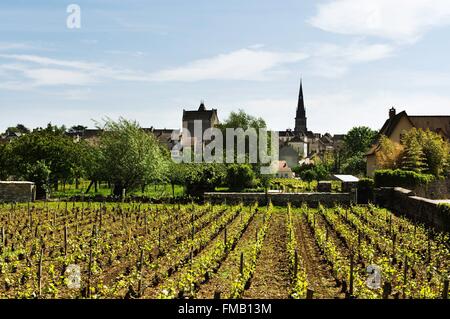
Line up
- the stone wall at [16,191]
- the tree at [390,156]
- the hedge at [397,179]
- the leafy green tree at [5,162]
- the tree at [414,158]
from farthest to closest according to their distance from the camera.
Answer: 1. the tree at [390,156]
2. the leafy green tree at [5,162]
3. the tree at [414,158]
4. the stone wall at [16,191]
5. the hedge at [397,179]

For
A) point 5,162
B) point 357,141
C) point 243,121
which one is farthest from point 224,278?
point 357,141

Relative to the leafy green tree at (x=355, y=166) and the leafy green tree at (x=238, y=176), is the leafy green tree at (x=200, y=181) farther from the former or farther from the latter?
the leafy green tree at (x=355, y=166)

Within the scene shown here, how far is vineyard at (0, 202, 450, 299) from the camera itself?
11.5m

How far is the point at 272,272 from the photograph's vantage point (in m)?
13.8

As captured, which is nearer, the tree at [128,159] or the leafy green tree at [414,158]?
the leafy green tree at [414,158]

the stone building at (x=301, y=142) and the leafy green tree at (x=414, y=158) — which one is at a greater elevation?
the stone building at (x=301, y=142)

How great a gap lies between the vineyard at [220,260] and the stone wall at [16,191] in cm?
917

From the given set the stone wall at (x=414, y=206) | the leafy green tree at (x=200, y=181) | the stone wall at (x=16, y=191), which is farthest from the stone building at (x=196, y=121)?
the stone wall at (x=414, y=206)

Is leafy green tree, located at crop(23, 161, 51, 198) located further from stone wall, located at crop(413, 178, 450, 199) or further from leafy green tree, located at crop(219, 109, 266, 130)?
leafy green tree, located at crop(219, 109, 266, 130)

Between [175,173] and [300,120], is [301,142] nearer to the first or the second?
[300,120]

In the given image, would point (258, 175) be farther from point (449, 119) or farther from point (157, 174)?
point (449, 119)

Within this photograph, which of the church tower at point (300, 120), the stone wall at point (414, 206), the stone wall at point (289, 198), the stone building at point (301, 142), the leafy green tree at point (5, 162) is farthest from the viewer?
the church tower at point (300, 120)

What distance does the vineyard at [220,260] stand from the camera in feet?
37.7
